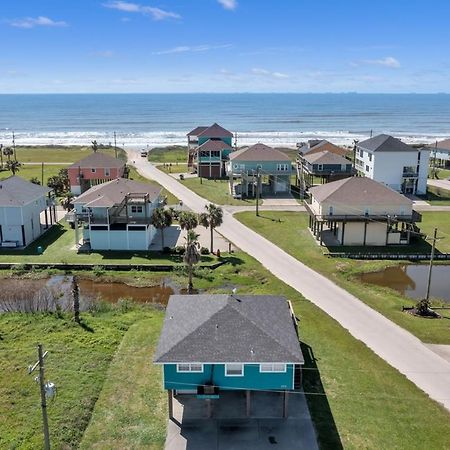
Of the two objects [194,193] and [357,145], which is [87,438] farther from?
[357,145]

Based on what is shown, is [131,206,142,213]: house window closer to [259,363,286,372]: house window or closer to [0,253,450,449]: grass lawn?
[0,253,450,449]: grass lawn

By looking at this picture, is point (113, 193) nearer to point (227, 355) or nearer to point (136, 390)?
point (136, 390)

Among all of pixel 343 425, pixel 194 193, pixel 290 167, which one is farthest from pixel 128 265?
pixel 290 167

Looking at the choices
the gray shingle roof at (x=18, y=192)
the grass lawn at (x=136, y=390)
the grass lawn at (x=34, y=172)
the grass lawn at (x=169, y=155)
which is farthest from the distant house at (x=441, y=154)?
the grass lawn at (x=136, y=390)

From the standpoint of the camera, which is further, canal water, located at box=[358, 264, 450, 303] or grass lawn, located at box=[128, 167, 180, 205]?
grass lawn, located at box=[128, 167, 180, 205]

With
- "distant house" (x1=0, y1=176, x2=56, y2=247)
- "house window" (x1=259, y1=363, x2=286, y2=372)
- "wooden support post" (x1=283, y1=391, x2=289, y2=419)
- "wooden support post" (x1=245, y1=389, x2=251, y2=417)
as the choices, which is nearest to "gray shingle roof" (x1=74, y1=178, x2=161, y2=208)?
"distant house" (x1=0, y1=176, x2=56, y2=247)

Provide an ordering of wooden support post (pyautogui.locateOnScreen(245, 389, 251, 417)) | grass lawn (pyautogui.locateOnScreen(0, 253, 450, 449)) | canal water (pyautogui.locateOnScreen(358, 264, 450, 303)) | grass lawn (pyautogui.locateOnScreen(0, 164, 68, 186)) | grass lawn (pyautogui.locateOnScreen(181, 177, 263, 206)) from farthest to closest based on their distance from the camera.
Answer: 1. grass lawn (pyautogui.locateOnScreen(0, 164, 68, 186))
2. grass lawn (pyautogui.locateOnScreen(181, 177, 263, 206))
3. canal water (pyautogui.locateOnScreen(358, 264, 450, 303))
4. wooden support post (pyautogui.locateOnScreen(245, 389, 251, 417))
5. grass lawn (pyautogui.locateOnScreen(0, 253, 450, 449))

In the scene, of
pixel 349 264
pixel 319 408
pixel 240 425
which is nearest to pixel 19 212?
pixel 349 264
